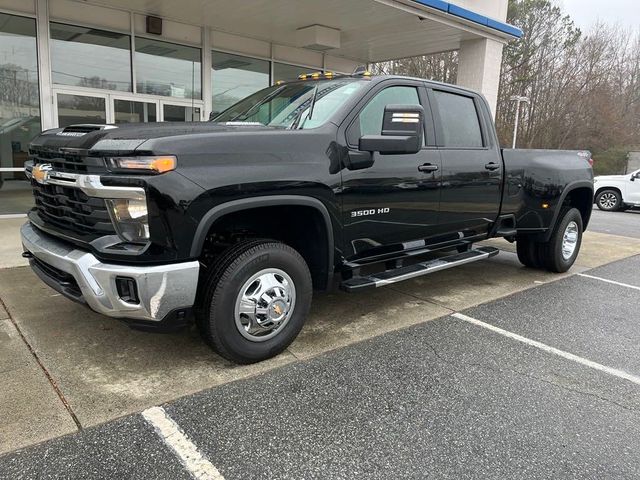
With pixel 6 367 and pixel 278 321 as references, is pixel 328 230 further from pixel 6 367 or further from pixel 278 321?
pixel 6 367

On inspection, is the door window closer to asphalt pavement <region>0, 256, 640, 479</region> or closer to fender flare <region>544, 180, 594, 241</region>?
asphalt pavement <region>0, 256, 640, 479</region>

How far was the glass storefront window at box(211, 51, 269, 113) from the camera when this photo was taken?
11.5 metres

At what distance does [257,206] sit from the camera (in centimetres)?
325

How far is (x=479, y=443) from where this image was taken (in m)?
2.71

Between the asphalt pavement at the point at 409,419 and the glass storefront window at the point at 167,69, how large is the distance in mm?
8323

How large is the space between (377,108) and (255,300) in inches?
74.2

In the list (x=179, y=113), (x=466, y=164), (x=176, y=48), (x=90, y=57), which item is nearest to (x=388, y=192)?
(x=466, y=164)

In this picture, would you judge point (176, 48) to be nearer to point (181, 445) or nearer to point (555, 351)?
point (555, 351)

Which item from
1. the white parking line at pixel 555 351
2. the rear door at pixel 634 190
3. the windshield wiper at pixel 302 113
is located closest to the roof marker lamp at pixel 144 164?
the windshield wiper at pixel 302 113

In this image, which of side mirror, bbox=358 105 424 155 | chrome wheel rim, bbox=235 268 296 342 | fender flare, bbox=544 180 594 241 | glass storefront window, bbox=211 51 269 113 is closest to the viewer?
chrome wheel rim, bbox=235 268 296 342

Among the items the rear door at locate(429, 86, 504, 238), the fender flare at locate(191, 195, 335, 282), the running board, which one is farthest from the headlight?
the rear door at locate(429, 86, 504, 238)

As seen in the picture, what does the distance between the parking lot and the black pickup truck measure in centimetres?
45

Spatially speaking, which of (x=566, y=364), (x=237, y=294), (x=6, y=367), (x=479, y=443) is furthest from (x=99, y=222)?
(x=566, y=364)

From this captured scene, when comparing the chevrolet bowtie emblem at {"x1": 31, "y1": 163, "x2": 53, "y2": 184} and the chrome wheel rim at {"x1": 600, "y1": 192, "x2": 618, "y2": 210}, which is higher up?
the chevrolet bowtie emblem at {"x1": 31, "y1": 163, "x2": 53, "y2": 184}
